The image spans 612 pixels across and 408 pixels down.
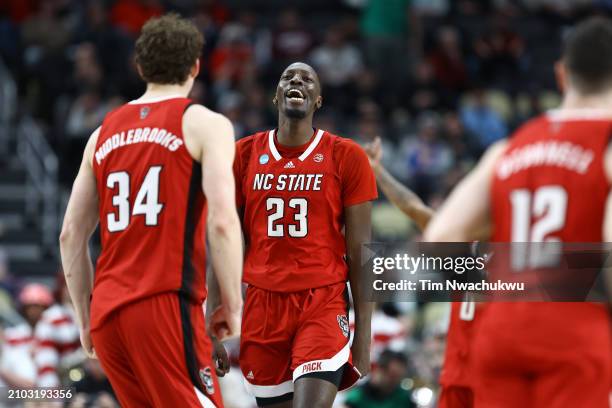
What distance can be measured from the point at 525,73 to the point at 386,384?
1000 cm

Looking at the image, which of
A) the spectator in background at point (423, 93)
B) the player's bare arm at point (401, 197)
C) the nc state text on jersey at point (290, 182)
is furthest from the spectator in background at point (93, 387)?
the spectator in background at point (423, 93)

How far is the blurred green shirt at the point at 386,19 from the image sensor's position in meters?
19.5

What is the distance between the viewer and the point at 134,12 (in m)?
20.9

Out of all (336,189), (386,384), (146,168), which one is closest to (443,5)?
(386,384)

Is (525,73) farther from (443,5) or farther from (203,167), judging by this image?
(203,167)

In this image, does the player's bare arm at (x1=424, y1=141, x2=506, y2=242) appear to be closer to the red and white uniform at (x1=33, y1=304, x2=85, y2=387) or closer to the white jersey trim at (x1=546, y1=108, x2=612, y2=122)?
the white jersey trim at (x1=546, y1=108, x2=612, y2=122)

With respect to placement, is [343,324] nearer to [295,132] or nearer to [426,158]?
[295,132]

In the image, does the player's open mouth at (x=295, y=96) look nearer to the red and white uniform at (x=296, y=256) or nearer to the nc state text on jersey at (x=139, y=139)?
the red and white uniform at (x=296, y=256)

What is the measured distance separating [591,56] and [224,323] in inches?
98.5

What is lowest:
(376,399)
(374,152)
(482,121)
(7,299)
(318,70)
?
→ (376,399)

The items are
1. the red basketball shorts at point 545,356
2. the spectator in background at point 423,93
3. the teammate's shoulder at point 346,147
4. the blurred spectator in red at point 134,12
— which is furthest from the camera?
the blurred spectator in red at point 134,12

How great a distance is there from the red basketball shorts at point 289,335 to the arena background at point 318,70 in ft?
26.4

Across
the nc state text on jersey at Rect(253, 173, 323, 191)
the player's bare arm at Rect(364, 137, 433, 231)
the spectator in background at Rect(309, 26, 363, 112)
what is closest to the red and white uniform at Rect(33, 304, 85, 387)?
the player's bare arm at Rect(364, 137, 433, 231)

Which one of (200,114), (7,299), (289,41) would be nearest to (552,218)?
Result: (200,114)
